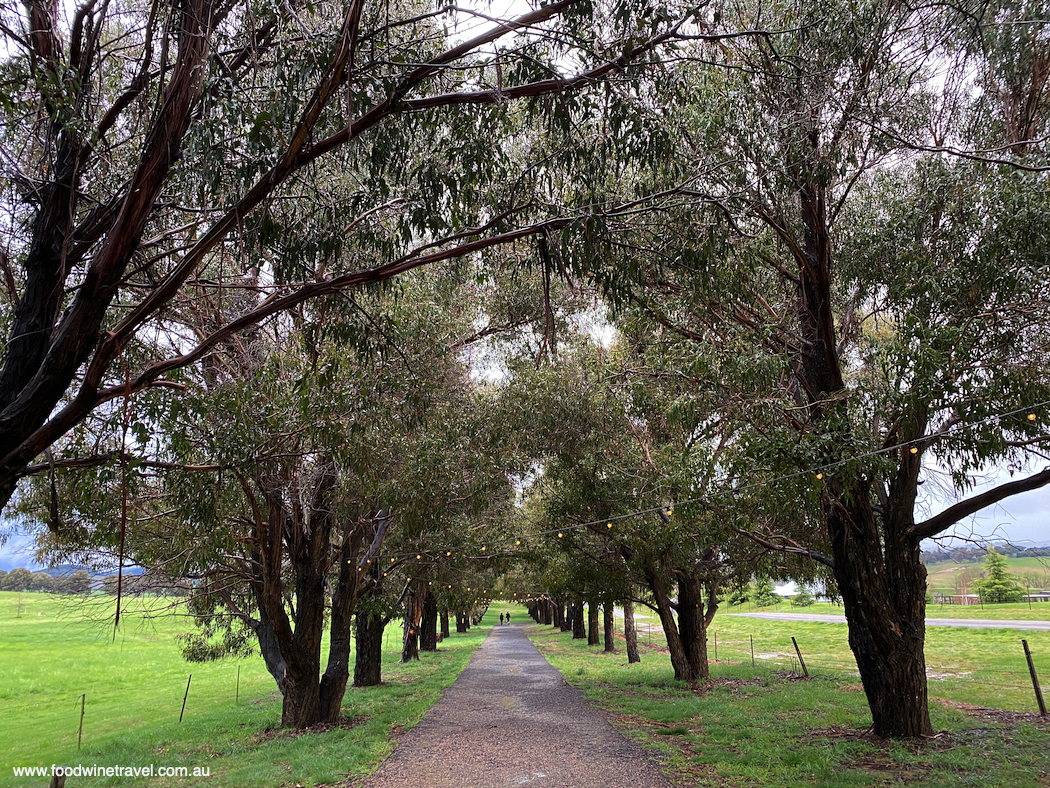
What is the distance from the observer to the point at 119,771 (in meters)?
9.84

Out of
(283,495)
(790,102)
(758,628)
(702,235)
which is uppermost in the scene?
(790,102)

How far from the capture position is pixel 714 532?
9.09 meters

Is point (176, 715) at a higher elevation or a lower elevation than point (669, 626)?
lower

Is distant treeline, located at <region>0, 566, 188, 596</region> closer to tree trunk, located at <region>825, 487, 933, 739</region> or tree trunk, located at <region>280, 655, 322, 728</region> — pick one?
tree trunk, located at <region>280, 655, 322, 728</region>

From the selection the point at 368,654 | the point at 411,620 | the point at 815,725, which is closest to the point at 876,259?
the point at 815,725

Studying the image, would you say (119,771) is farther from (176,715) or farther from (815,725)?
(815,725)

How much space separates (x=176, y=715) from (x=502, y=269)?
1769cm

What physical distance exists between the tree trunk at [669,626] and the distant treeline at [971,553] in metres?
6.68

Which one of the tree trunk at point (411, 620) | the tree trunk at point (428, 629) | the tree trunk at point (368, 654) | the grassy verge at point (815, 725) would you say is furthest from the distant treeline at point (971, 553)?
the tree trunk at point (428, 629)

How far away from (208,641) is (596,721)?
10.8 m

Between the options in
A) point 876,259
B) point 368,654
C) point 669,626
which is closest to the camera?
point 876,259

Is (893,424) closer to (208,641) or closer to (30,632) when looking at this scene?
(208,641)

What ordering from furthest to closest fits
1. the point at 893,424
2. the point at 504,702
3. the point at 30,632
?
the point at 30,632
the point at 504,702
the point at 893,424

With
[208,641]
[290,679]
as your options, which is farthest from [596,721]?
[208,641]
